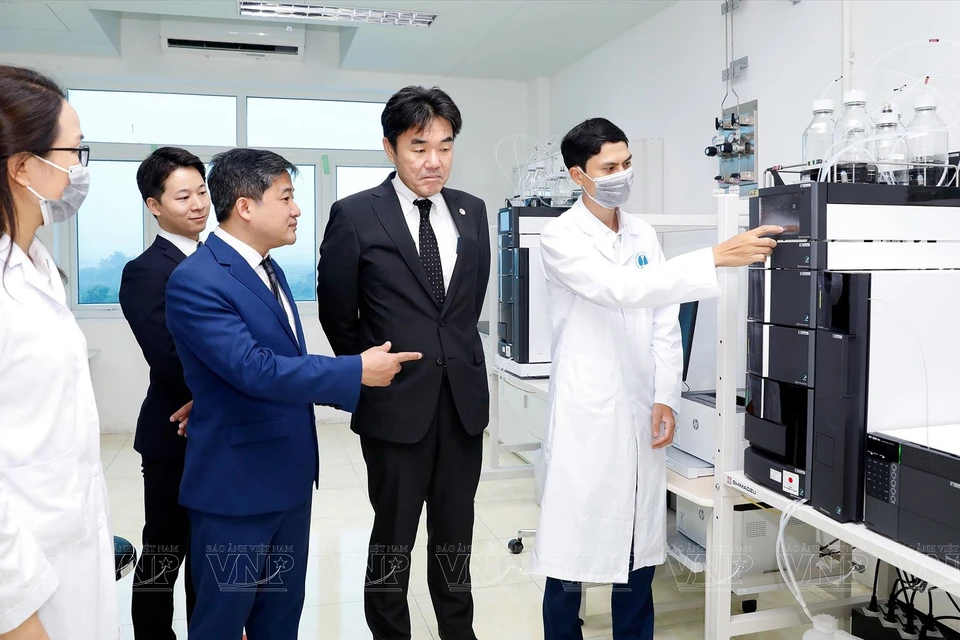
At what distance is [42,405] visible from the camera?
3.17 feet

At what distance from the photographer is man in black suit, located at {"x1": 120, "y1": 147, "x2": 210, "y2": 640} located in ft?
5.82

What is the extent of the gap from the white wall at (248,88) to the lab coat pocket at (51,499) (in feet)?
14.3

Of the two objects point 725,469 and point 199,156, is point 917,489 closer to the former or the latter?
point 725,469

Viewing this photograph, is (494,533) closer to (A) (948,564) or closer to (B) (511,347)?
(B) (511,347)

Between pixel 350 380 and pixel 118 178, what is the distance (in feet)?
14.6

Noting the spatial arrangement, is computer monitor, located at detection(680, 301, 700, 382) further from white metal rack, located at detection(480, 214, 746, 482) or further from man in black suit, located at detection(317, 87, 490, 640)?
man in black suit, located at detection(317, 87, 490, 640)

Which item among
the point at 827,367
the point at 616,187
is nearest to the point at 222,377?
the point at 616,187

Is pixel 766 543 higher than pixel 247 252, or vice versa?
pixel 247 252

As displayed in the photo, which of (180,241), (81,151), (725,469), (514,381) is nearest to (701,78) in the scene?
(514,381)

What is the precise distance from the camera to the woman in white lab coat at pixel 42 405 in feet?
3.04

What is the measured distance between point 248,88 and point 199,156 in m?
0.63

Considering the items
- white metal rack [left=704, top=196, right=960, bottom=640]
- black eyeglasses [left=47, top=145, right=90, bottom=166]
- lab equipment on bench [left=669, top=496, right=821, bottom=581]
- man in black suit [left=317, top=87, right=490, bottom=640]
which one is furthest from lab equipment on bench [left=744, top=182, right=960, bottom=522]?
black eyeglasses [left=47, top=145, right=90, bottom=166]

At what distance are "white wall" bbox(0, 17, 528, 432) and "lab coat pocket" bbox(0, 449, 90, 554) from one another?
171 inches

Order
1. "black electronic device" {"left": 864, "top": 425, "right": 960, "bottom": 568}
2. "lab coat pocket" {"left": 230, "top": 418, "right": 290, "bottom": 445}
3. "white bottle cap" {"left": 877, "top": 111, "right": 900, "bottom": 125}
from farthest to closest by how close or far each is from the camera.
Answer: "white bottle cap" {"left": 877, "top": 111, "right": 900, "bottom": 125}
"lab coat pocket" {"left": 230, "top": 418, "right": 290, "bottom": 445}
"black electronic device" {"left": 864, "top": 425, "right": 960, "bottom": 568}
